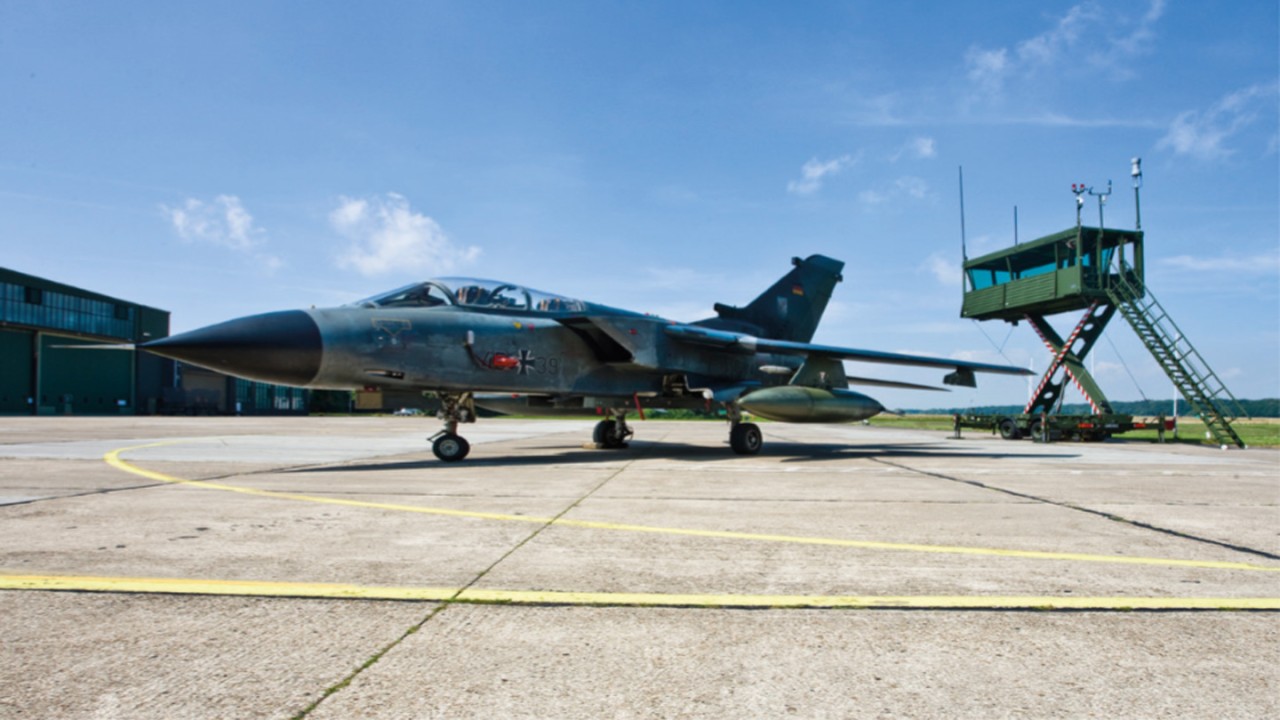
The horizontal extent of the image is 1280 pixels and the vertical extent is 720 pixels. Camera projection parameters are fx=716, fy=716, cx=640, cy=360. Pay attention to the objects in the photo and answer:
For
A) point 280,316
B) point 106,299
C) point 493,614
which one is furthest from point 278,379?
point 106,299

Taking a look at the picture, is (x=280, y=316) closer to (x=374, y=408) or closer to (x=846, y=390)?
(x=374, y=408)

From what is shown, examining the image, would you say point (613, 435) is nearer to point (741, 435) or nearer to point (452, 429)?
point (741, 435)

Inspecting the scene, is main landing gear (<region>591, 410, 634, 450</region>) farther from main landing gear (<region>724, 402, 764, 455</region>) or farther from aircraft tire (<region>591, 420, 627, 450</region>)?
main landing gear (<region>724, 402, 764, 455</region>)

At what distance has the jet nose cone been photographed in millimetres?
7852

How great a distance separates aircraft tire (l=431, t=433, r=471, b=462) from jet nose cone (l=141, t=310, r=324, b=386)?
Answer: 2.33 metres

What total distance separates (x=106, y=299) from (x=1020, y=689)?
2727 inches

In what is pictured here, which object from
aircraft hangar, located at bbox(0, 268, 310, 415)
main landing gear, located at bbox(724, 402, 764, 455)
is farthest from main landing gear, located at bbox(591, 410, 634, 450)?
aircraft hangar, located at bbox(0, 268, 310, 415)

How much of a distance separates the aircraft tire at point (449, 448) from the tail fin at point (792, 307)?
6.94 m

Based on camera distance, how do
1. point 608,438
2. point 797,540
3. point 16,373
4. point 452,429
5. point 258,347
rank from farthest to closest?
point 16,373 < point 608,438 < point 452,429 < point 258,347 < point 797,540

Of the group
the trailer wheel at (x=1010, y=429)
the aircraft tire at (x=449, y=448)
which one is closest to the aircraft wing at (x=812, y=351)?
the aircraft tire at (x=449, y=448)

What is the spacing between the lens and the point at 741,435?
13047mm

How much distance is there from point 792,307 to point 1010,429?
11.0 m

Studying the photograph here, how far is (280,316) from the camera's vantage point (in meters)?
8.48

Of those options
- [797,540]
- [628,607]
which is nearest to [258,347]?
[797,540]
